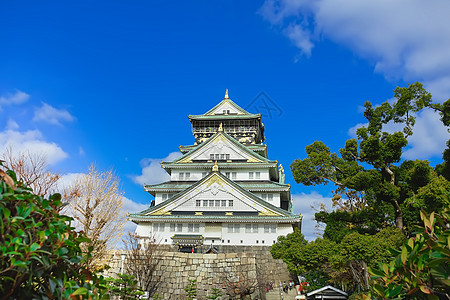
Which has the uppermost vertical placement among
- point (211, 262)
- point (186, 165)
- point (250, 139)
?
point (250, 139)

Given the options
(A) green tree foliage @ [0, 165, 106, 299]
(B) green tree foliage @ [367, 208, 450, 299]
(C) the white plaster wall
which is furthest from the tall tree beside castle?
(B) green tree foliage @ [367, 208, 450, 299]

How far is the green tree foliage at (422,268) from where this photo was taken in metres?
3.70

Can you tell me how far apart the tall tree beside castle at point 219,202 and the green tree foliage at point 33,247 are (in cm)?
2563

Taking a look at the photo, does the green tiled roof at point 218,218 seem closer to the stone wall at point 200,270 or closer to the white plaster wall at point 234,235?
the white plaster wall at point 234,235

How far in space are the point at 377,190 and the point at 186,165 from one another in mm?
23407

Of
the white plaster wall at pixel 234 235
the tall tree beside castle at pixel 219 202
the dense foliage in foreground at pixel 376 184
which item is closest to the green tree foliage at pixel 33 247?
the dense foliage in foreground at pixel 376 184

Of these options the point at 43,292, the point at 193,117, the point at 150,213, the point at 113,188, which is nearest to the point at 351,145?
the point at 113,188

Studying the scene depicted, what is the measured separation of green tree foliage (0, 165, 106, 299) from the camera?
11.7ft

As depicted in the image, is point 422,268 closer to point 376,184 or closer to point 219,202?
point 376,184

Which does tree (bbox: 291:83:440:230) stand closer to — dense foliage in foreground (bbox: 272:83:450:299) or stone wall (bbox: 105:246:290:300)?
dense foliage in foreground (bbox: 272:83:450:299)

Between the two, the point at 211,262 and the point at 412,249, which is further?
the point at 211,262

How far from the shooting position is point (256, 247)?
30797 millimetres

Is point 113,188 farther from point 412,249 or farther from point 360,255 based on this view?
point 412,249

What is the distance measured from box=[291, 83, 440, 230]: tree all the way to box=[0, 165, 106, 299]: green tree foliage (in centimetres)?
1676
